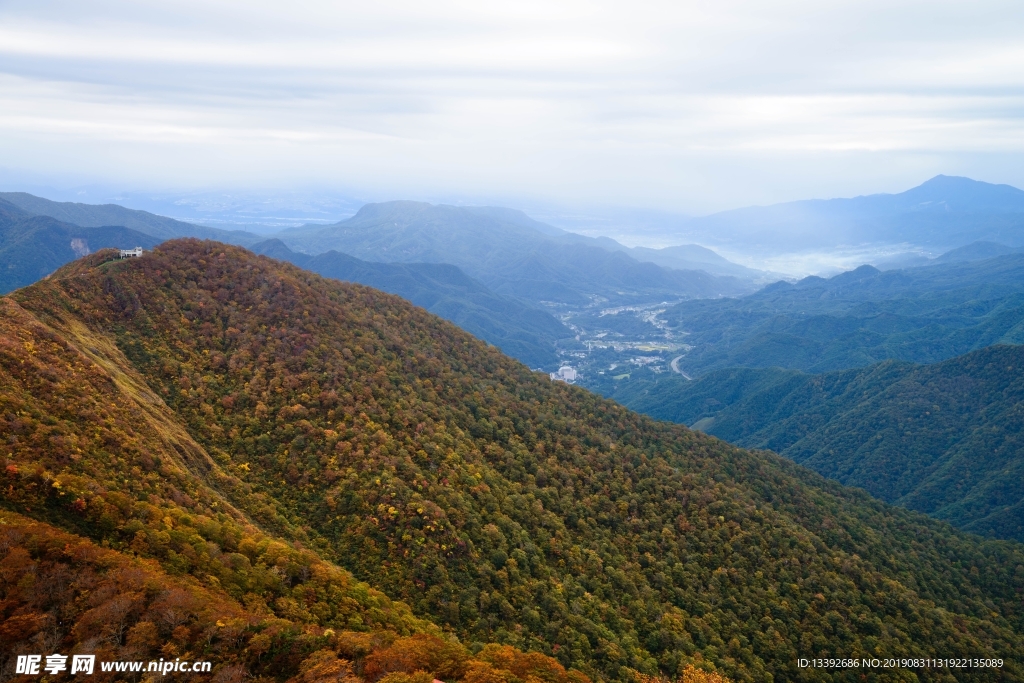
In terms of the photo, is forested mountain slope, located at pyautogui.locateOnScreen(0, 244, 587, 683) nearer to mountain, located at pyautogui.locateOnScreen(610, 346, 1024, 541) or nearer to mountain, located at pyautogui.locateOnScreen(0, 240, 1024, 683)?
mountain, located at pyautogui.locateOnScreen(0, 240, 1024, 683)

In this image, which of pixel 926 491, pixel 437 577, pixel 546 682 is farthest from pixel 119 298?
pixel 926 491

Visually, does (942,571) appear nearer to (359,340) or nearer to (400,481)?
(400,481)

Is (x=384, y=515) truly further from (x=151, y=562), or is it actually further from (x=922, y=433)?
(x=922, y=433)

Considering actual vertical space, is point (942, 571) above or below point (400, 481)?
below

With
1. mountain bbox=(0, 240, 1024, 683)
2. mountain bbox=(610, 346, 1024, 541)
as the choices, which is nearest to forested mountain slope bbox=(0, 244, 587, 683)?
mountain bbox=(0, 240, 1024, 683)

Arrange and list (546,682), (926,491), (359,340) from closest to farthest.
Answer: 1. (546,682)
2. (359,340)
3. (926,491)

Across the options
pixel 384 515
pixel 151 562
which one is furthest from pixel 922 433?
pixel 151 562
